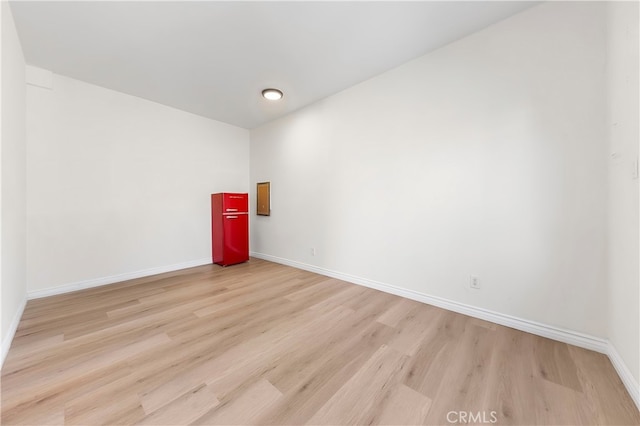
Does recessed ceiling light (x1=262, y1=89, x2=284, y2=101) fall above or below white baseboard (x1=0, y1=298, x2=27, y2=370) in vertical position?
above

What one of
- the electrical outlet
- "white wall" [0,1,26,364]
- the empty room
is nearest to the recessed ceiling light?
the empty room

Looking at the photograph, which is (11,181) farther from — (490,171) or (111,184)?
(490,171)

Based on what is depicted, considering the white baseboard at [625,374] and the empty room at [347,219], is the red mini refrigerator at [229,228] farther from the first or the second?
the white baseboard at [625,374]

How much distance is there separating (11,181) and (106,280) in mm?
1655

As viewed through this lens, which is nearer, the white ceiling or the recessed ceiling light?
the white ceiling

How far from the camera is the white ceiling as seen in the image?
182cm

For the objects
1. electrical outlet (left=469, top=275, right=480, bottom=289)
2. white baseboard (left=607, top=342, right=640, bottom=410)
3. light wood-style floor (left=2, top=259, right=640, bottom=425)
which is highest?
electrical outlet (left=469, top=275, right=480, bottom=289)

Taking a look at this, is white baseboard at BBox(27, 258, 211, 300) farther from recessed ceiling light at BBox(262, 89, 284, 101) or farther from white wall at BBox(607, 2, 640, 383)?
white wall at BBox(607, 2, 640, 383)

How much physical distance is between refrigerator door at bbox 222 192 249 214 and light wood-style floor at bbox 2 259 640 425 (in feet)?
5.83

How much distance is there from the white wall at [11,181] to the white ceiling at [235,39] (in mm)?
308

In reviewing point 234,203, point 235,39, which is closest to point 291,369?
point 235,39

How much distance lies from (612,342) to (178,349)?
297cm

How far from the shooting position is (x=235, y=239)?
3.93 meters

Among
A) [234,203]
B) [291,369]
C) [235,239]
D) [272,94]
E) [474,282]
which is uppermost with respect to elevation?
[272,94]
